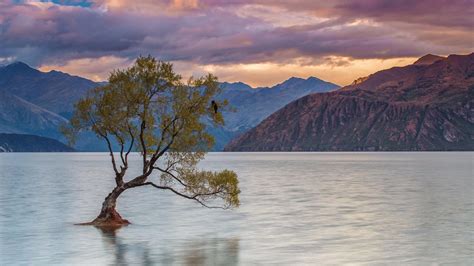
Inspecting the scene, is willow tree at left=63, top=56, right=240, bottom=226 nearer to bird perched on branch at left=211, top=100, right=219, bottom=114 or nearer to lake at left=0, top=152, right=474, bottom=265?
bird perched on branch at left=211, top=100, right=219, bottom=114

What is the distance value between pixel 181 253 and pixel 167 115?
16.6 meters

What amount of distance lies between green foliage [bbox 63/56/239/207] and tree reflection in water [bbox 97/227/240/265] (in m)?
6.15

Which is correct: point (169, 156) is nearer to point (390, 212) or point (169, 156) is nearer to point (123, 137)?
point (123, 137)

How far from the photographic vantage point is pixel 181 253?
49844 millimetres

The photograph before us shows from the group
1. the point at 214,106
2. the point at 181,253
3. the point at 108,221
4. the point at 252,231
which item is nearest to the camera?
the point at 181,253

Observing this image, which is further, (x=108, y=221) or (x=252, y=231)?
(x=108, y=221)

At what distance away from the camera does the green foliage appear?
61.0 metres

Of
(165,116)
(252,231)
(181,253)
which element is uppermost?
(165,116)

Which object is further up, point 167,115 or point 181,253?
point 167,115

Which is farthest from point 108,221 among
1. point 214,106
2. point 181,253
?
point 181,253

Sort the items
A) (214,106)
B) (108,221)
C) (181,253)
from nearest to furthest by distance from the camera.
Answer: (181,253) → (214,106) → (108,221)

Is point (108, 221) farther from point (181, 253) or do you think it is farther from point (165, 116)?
point (181, 253)

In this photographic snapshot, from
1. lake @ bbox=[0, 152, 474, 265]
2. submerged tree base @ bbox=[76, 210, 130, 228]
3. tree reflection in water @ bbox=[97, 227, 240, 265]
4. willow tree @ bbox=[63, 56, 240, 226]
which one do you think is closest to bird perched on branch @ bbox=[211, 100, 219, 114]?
willow tree @ bbox=[63, 56, 240, 226]

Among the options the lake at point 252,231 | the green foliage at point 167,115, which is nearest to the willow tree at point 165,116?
the green foliage at point 167,115
